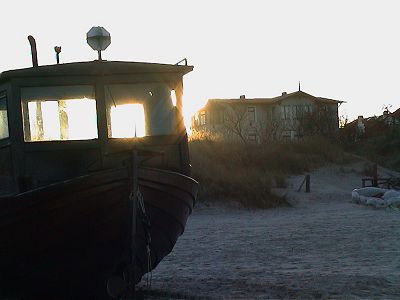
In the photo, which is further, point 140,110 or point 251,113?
point 251,113

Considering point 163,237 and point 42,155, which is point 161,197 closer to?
point 163,237

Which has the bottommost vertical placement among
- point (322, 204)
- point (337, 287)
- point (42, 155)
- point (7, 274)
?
point (322, 204)

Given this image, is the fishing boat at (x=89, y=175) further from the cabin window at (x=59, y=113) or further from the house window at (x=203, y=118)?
the house window at (x=203, y=118)

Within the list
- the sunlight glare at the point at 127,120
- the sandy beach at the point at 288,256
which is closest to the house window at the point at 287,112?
the sandy beach at the point at 288,256

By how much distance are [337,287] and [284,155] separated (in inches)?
1195

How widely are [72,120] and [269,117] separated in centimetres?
5368

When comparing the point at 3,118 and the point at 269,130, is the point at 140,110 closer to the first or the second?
the point at 3,118

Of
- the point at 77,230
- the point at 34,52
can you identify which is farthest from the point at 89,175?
the point at 34,52

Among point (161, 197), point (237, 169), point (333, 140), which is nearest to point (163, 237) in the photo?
point (161, 197)

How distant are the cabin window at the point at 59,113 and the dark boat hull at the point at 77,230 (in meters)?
1.13

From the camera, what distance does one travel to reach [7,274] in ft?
22.7

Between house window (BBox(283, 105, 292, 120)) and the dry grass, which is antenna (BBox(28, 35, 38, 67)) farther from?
house window (BBox(283, 105, 292, 120))

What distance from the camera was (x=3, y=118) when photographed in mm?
7582

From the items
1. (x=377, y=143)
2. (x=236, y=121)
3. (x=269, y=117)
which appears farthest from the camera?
(x=269, y=117)
